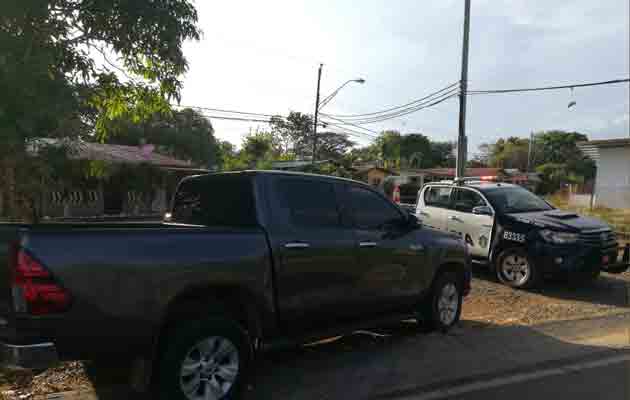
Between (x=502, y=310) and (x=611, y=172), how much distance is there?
1834 cm

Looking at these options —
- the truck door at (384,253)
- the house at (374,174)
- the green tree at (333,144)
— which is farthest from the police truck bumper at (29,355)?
the green tree at (333,144)

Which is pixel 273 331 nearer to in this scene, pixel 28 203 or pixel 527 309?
pixel 28 203

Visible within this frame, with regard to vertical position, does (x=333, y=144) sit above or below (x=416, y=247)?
above

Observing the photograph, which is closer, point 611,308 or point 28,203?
point 28,203

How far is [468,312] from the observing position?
7.39 metres

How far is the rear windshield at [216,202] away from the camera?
4.34m

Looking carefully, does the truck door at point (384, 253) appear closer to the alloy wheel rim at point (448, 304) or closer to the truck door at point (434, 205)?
the alloy wheel rim at point (448, 304)

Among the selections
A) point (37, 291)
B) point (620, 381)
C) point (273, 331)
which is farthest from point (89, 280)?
point (620, 381)

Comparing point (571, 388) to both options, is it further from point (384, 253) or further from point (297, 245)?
point (297, 245)

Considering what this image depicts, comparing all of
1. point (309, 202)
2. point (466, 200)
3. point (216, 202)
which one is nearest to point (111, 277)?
point (216, 202)

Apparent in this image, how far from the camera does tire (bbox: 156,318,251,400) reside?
11.4 ft

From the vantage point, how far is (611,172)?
22359 millimetres

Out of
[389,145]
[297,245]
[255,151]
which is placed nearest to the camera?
[297,245]

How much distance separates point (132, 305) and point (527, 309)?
19.9 ft
